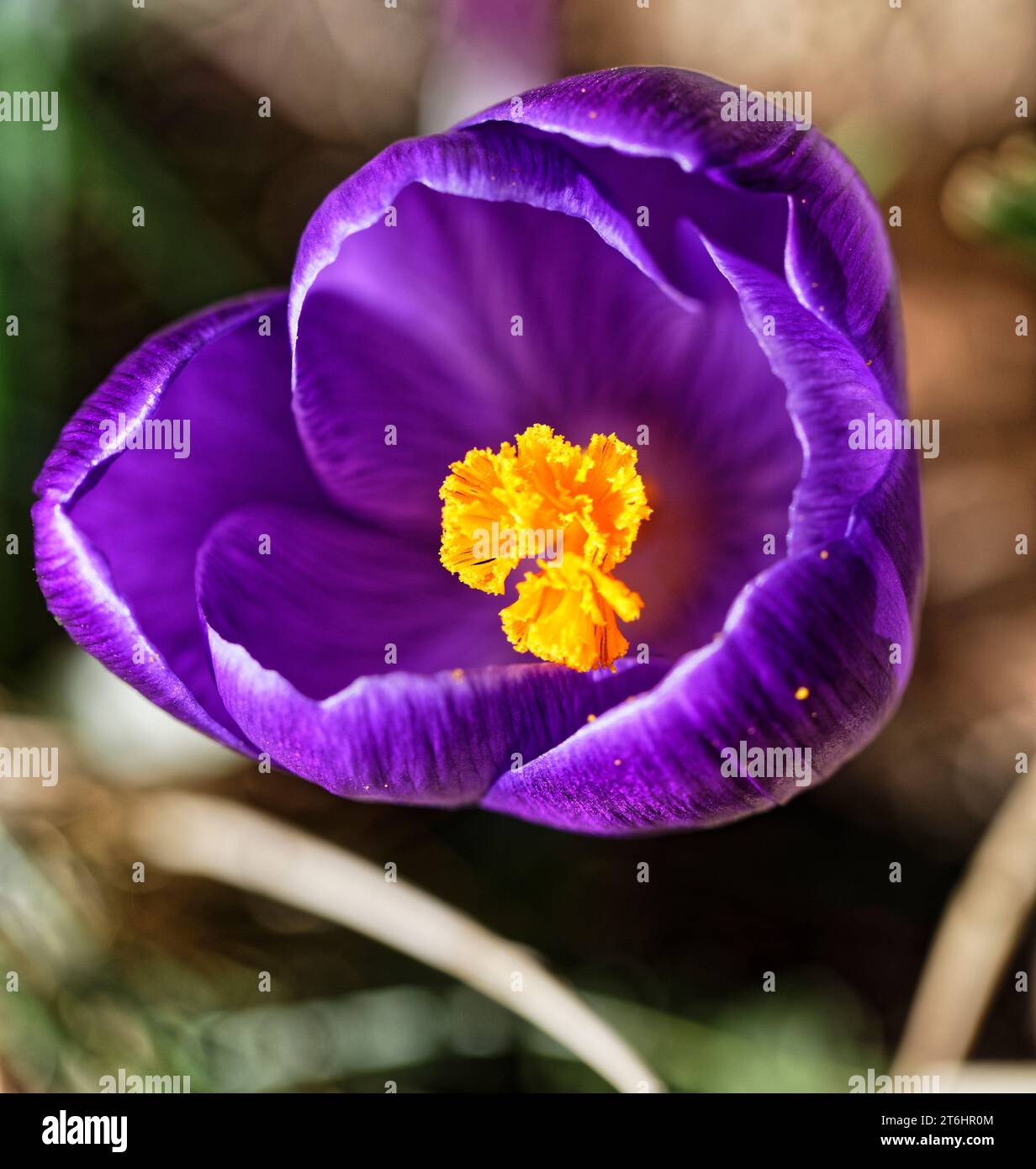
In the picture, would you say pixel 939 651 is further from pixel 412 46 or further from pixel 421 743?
pixel 412 46

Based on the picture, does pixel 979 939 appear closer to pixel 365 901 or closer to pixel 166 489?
pixel 365 901

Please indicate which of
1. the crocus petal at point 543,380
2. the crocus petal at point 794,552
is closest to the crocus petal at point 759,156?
the crocus petal at point 794,552

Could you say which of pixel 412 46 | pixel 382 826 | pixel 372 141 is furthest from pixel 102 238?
pixel 382 826

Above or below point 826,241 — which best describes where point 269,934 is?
below

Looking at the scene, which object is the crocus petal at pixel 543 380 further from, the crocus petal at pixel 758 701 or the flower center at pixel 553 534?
the crocus petal at pixel 758 701

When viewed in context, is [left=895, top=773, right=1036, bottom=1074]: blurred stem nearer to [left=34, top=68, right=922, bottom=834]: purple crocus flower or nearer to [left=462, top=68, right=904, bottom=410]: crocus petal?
[left=34, top=68, right=922, bottom=834]: purple crocus flower
